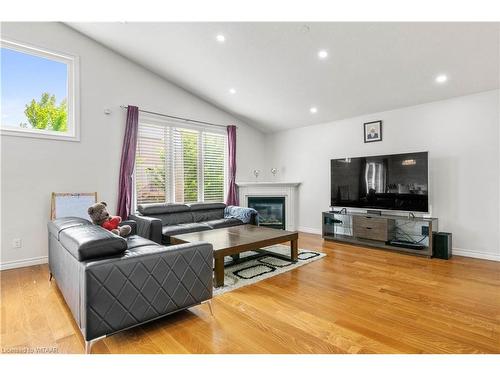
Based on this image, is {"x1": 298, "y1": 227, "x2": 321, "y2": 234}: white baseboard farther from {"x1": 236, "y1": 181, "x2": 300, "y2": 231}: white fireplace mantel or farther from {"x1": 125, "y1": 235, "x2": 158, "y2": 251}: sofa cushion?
{"x1": 125, "y1": 235, "x2": 158, "y2": 251}: sofa cushion

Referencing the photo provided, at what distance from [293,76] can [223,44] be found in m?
1.21

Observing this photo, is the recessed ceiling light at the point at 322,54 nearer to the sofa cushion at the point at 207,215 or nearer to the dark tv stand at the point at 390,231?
the dark tv stand at the point at 390,231

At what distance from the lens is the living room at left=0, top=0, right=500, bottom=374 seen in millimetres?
2023

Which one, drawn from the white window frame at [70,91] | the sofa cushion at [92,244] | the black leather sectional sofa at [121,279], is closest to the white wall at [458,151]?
the black leather sectional sofa at [121,279]

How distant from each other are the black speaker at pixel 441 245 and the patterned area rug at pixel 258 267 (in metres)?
1.61

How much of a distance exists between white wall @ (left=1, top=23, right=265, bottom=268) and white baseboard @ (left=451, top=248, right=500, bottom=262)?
539 centimetres

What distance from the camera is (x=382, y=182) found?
15.3 feet

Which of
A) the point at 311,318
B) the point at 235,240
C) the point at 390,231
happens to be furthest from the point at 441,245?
the point at 235,240

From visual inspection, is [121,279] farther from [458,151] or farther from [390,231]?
[458,151]

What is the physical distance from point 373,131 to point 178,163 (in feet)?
12.4

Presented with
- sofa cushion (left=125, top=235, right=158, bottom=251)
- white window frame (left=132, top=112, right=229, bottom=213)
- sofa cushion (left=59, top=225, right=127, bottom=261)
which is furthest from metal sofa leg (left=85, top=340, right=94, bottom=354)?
white window frame (left=132, top=112, right=229, bottom=213)

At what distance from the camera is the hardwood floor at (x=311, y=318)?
6.20ft

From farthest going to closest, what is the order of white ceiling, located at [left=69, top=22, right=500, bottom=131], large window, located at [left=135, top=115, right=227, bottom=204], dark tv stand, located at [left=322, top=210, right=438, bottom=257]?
large window, located at [left=135, top=115, right=227, bottom=204]
dark tv stand, located at [left=322, top=210, right=438, bottom=257]
white ceiling, located at [left=69, top=22, right=500, bottom=131]
